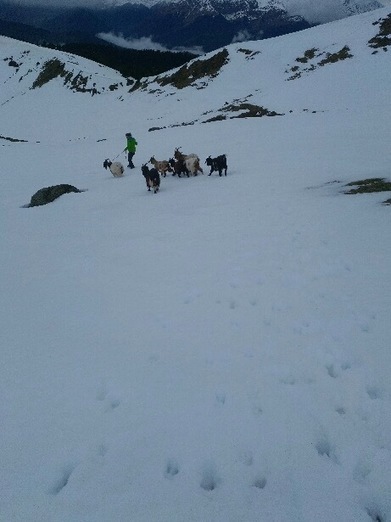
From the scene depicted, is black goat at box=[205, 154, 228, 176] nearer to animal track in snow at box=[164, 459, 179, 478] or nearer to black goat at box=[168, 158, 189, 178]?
black goat at box=[168, 158, 189, 178]

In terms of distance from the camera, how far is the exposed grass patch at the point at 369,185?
10.6 meters

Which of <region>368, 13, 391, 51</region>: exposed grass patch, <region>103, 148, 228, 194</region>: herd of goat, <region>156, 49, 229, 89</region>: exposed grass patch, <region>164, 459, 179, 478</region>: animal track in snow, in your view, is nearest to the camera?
<region>164, 459, 179, 478</region>: animal track in snow

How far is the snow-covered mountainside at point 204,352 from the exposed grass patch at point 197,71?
58.2 metres

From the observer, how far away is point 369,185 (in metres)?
11.1

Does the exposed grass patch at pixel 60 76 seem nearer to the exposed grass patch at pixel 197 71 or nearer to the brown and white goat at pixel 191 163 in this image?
the exposed grass patch at pixel 197 71

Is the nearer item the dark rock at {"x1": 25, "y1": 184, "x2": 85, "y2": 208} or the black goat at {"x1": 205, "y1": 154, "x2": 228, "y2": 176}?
the black goat at {"x1": 205, "y1": 154, "x2": 228, "y2": 176}

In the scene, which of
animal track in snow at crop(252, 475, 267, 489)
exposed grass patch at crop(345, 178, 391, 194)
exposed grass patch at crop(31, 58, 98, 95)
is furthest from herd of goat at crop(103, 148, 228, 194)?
exposed grass patch at crop(31, 58, 98, 95)

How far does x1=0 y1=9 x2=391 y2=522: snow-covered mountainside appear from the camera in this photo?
318 cm

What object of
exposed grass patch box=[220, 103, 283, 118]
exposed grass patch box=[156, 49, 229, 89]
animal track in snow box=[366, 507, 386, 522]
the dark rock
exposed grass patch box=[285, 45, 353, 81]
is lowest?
animal track in snow box=[366, 507, 386, 522]

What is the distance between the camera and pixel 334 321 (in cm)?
512

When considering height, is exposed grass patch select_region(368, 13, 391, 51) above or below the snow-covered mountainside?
above

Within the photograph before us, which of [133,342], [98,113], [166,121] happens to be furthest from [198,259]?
[98,113]

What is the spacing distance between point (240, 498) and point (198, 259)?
5281mm

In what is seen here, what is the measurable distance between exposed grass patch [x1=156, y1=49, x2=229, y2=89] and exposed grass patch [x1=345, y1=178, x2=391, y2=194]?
60.4 metres
